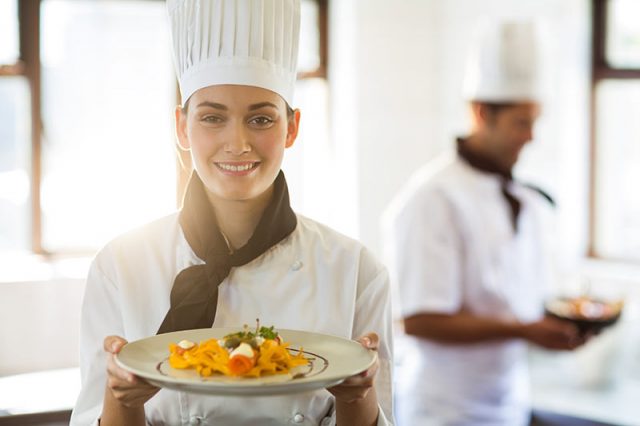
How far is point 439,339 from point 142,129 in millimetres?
3213

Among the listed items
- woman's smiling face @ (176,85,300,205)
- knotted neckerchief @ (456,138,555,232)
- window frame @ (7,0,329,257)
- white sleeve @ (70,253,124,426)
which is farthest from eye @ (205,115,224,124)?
window frame @ (7,0,329,257)

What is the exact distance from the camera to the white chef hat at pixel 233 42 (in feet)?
4.25

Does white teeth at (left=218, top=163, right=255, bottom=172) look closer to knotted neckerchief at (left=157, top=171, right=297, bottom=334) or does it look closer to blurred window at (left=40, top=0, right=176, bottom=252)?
knotted neckerchief at (left=157, top=171, right=297, bottom=334)

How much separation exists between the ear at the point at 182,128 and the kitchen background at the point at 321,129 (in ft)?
10.2

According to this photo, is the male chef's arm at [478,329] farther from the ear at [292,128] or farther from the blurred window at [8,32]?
the blurred window at [8,32]

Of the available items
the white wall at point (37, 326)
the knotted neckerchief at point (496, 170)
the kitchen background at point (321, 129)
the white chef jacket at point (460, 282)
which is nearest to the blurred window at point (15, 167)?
the kitchen background at point (321, 129)

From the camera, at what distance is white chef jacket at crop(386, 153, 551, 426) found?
224 cm

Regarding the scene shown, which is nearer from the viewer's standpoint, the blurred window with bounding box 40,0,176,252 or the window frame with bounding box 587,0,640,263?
the window frame with bounding box 587,0,640,263

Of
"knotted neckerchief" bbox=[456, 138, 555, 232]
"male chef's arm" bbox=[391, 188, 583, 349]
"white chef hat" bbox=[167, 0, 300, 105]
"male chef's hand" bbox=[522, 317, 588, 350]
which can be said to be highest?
"white chef hat" bbox=[167, 0, 300, 105]

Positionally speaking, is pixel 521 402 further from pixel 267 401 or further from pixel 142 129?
pixel 142 129

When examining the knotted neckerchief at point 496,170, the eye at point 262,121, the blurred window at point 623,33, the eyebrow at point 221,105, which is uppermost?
the blurred window at point 623,33

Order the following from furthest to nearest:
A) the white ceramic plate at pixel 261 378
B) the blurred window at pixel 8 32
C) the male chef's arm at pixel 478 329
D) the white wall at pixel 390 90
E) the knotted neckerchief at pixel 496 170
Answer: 1. the white wall at pixel 390 90
2. the blurred window at pixel 8 32
3. the knotted neckerchief at pixel 496 170
4. the male chef's arm at pixel 478 329
5. the white ceramic plate at pixel 261 378

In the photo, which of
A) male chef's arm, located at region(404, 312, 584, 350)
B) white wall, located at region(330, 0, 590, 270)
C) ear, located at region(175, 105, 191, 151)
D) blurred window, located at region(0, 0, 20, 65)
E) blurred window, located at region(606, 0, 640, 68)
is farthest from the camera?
white wall, located at region(330, 0, 590, 270)

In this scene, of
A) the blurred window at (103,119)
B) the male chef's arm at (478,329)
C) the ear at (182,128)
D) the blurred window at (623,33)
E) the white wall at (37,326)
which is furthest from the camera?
the blurred window at (103,119)
